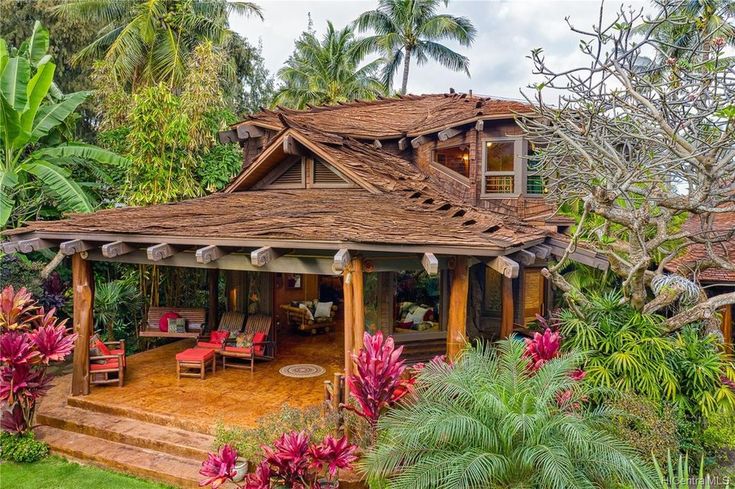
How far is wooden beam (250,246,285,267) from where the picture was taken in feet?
22.2

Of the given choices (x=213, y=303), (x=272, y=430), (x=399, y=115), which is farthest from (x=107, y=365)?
→ (x=399, y=115)

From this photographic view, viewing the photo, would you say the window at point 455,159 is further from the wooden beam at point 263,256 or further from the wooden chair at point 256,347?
the wooden beam at point 263,256

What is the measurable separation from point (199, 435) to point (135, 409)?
56.4 inches

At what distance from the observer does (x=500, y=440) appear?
15.9 ft

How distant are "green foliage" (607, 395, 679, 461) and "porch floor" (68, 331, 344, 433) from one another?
15.4 feet

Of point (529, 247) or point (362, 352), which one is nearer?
point (362, 352)

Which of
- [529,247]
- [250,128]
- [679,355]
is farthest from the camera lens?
[250,128]

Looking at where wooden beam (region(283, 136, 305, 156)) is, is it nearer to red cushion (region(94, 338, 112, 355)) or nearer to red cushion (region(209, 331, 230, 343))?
red cushion (region(209, 331, 230, 343))

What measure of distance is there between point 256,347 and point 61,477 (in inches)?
165

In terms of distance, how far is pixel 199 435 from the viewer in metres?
6.98

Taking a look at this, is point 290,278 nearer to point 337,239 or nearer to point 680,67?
point 337,239

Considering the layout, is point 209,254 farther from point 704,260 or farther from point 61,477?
point 704,260

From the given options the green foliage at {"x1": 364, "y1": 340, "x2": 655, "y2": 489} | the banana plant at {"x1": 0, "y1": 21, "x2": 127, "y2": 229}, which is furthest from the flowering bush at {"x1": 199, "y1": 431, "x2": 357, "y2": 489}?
the banana plant at {"x1": 0, "y1": 21, "x2": 127, "y2": 229}

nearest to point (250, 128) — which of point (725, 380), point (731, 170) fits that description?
point (731, 170)
